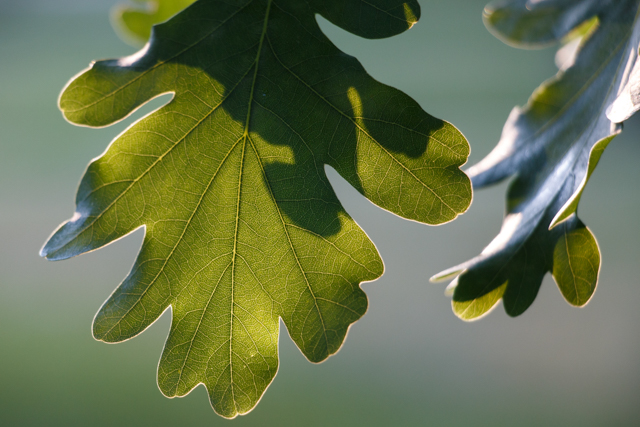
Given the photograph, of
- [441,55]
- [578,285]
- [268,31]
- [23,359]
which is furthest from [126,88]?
[23,359]

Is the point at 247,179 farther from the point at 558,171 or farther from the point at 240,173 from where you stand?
the point at 558,171

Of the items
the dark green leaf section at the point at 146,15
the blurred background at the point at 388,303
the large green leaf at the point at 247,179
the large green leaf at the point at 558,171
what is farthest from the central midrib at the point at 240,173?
the blurred background at the point at 388,303

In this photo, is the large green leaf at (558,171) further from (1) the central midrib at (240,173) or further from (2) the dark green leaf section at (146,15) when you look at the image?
(2) the dark green leaf section at (146,15)

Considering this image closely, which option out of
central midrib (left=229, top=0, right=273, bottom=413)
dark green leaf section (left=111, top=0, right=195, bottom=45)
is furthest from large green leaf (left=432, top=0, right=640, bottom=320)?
dark green leaf section (left=111, top=0, right=195, bottom=45)

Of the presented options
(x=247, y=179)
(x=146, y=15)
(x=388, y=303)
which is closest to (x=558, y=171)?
(x=247, y=179)

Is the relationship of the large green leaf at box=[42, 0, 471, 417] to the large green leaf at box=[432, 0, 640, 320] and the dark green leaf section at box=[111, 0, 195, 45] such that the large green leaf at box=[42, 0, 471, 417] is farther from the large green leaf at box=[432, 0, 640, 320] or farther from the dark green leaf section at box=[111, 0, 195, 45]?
the dark green leaf section at box=[111, 0, 195, 45]

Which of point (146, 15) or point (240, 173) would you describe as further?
point (146, 15)

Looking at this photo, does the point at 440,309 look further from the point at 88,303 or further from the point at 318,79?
the point at 318,79

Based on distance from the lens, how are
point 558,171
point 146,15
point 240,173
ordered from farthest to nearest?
1. point 146,15
2. point 558,171
3. point 240,173
